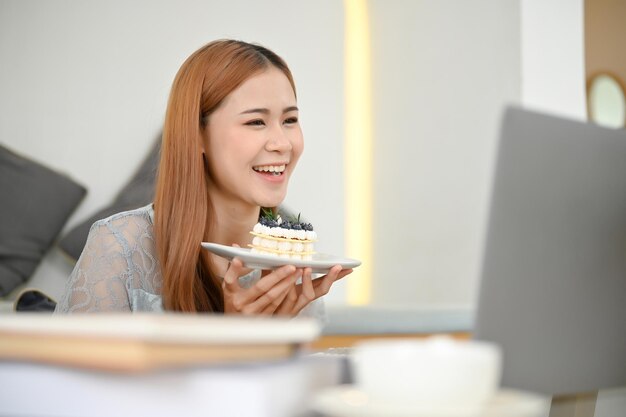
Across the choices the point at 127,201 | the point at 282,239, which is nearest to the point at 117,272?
the point at 282,239

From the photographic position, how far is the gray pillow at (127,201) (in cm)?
327

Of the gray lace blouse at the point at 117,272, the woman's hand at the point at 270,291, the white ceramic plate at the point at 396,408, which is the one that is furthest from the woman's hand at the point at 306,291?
the white ceramic plate at the point at 396,408

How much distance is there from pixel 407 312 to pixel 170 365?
249cm

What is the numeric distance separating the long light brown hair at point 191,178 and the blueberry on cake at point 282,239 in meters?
0.14

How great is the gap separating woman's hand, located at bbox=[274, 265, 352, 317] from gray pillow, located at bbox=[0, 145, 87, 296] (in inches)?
66.7

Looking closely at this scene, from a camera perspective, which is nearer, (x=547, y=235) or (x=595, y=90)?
(x=547, y=235)

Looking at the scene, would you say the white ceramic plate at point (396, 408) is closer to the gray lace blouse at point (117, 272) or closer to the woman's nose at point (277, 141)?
the gray lace blouse at point (117, 272)

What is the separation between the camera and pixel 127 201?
334 centimetres

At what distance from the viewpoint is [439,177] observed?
13.7 ft

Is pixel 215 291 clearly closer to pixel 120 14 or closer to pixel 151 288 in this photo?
pixel 151 288

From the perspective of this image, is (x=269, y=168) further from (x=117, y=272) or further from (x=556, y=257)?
(x=556, y=257)

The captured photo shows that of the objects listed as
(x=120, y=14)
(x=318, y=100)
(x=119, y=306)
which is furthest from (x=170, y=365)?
(x=318, y=100)

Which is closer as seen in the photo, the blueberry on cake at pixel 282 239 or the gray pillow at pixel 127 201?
the blueberry on cake at pixel 282 239

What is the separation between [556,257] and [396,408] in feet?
1.11
